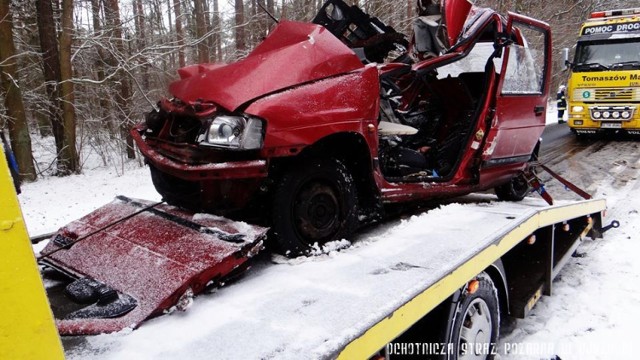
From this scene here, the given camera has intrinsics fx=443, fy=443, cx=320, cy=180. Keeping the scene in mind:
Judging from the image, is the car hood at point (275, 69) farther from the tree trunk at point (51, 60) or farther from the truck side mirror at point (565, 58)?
the tree trunk at point (51, 60)

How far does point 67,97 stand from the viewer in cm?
1066

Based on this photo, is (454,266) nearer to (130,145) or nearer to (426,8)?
(426,8)

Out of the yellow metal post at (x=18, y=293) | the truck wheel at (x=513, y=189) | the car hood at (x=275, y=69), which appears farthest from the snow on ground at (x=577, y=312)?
the car hood at (x=275, y=69)

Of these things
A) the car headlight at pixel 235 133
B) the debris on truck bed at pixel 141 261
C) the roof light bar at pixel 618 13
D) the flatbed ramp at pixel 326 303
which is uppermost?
the roof light bar at pixel 618 13

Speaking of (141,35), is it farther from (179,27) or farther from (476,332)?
(476,332)

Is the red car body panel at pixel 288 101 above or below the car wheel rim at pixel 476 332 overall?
above

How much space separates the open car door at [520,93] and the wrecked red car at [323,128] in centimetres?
2

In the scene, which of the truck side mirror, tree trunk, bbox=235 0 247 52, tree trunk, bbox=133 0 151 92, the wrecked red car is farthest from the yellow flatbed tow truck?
tree trunk, bbox=235 0 247 52

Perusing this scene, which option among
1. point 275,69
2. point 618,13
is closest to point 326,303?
point 275,69

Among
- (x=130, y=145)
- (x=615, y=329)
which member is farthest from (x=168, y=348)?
(x=130, y=145)

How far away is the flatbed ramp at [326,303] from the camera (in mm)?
1651

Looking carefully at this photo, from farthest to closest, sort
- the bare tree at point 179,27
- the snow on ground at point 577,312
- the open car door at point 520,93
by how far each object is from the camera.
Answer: the bare tree at point 179,27 → the open car door at point 520,93 → the snow on ground at point 577,312

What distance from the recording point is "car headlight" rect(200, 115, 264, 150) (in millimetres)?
2320

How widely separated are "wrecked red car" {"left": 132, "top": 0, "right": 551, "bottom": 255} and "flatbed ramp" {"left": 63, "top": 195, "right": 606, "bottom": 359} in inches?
13.3
